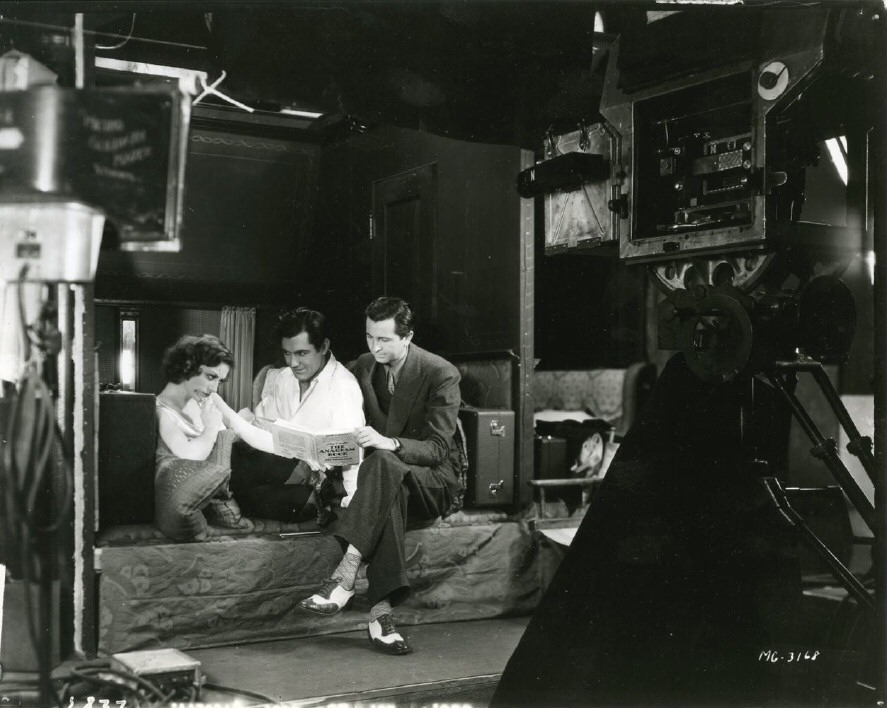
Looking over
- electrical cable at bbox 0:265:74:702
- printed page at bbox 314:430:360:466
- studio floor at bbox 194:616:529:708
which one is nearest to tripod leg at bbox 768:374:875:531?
studio floor at bbox 194:616:529:708

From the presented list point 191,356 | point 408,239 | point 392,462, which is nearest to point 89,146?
point 191,356

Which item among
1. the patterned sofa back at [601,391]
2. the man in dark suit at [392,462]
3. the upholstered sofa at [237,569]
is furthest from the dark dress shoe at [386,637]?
the patterned sofa back at [601,391]

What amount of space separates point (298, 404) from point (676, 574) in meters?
1.72

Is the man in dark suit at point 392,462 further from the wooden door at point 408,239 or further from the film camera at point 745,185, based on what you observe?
the film camera at point 745,185

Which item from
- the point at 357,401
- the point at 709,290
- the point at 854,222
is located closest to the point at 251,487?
the point at 357,401

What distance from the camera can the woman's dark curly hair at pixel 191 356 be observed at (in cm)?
364

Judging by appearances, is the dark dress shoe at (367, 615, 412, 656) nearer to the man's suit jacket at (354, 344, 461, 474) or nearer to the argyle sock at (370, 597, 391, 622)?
the argyle sock at (370, 597, 391, 622)

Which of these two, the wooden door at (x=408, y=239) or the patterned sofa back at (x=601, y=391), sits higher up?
the wooden door at (x=408, y=239)

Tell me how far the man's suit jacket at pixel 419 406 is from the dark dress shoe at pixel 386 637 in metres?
0.70

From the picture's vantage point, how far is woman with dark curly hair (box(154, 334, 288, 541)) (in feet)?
12.0

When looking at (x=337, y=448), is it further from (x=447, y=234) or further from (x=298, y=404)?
(x=447, y=234)

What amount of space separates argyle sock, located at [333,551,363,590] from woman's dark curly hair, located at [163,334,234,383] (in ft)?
3.23

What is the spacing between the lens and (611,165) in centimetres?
361

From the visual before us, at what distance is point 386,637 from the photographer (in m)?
3.71
